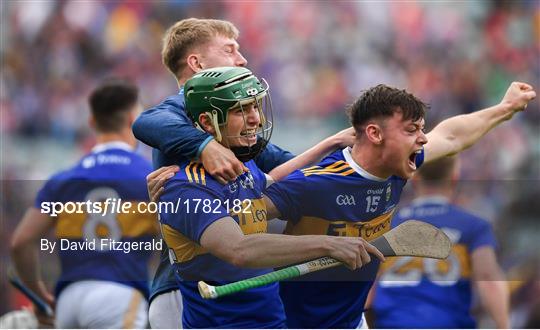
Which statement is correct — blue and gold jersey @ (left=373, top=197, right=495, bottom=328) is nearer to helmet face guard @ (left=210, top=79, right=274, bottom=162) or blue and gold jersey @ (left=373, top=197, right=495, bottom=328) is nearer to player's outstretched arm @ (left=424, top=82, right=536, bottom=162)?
player's outstretched arm @ (left=424, top=82, right=536, bottom=162)

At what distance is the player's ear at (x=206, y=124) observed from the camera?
480 centimetres

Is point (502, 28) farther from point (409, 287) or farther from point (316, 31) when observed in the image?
point (409, 287)

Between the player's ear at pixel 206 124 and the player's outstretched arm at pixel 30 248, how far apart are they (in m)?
2.28

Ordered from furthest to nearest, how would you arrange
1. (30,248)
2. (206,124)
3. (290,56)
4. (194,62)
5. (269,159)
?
(290,56) → (30,248) → (269,159) → (194,62) → (206,124)

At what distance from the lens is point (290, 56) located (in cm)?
1556

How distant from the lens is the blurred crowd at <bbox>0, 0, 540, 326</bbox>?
14969 mm

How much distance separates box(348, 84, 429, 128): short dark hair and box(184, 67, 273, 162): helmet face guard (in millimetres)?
618

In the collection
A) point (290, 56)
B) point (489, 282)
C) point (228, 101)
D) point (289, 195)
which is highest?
point (290, 56)

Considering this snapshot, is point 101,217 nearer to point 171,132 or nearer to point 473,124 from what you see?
point 171,132

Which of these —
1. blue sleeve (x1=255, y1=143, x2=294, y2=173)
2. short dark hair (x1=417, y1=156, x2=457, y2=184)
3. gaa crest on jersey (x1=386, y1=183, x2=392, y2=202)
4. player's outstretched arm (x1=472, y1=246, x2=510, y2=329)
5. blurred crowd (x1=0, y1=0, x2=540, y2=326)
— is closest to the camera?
gaa crest on jersey (x1=386, y1=183, x2=392, y2=202)

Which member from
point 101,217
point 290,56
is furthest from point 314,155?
point 290,56

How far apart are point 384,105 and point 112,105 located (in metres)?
2.56

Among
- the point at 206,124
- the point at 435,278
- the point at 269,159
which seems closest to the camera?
the point at 206,124

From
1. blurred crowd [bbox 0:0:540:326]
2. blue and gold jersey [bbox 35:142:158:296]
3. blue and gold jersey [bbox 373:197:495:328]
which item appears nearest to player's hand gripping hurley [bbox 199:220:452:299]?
blue and gold jersey [bbox 373:197:495:328]
